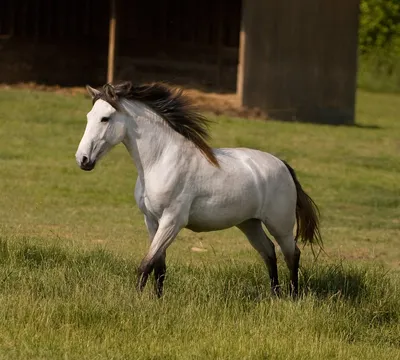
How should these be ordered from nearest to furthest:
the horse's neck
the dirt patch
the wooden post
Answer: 1. the horse's neck
2. the dirt patch
3. the wooden post

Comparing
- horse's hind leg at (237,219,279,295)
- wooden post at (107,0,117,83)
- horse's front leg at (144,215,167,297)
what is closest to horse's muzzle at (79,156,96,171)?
horse's front leg at (144,215,167,297)

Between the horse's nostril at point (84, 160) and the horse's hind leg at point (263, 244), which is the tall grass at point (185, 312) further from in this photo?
the horse's nostril at point (84, 160)

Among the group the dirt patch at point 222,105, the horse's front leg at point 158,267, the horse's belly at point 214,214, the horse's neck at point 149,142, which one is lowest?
the dirt patch at point 222,105

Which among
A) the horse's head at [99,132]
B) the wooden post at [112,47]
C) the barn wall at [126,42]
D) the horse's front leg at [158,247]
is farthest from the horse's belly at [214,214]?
the barn wall at [126,42]

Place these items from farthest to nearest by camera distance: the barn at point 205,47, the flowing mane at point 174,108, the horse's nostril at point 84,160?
the barn at point 205,47, the flowing mane at point 174,108, the horse's nostril at point 84,160

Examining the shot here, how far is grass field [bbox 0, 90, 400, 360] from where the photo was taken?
739 cm

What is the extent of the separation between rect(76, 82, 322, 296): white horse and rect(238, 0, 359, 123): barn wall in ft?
42.4

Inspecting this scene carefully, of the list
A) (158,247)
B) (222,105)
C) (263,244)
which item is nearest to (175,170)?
(158,247)

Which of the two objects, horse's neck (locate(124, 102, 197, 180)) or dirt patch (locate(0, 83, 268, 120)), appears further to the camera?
dirt patch (locate(0, 83, 268, 120))

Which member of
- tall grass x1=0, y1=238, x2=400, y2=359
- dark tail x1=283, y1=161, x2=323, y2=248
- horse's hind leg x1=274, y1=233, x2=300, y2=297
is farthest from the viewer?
dark tail x1=283, y1=161, x2=323, y2=248

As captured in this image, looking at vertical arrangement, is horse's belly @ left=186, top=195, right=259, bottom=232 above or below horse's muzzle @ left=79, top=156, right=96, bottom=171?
below

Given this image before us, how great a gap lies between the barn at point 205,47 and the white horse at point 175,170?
509 inches

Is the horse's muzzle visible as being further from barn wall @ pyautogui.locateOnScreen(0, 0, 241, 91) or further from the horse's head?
barn wall @ pyautogui.locateOnScreen(0, 0, 241, 91)

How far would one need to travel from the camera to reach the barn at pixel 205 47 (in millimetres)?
22516
